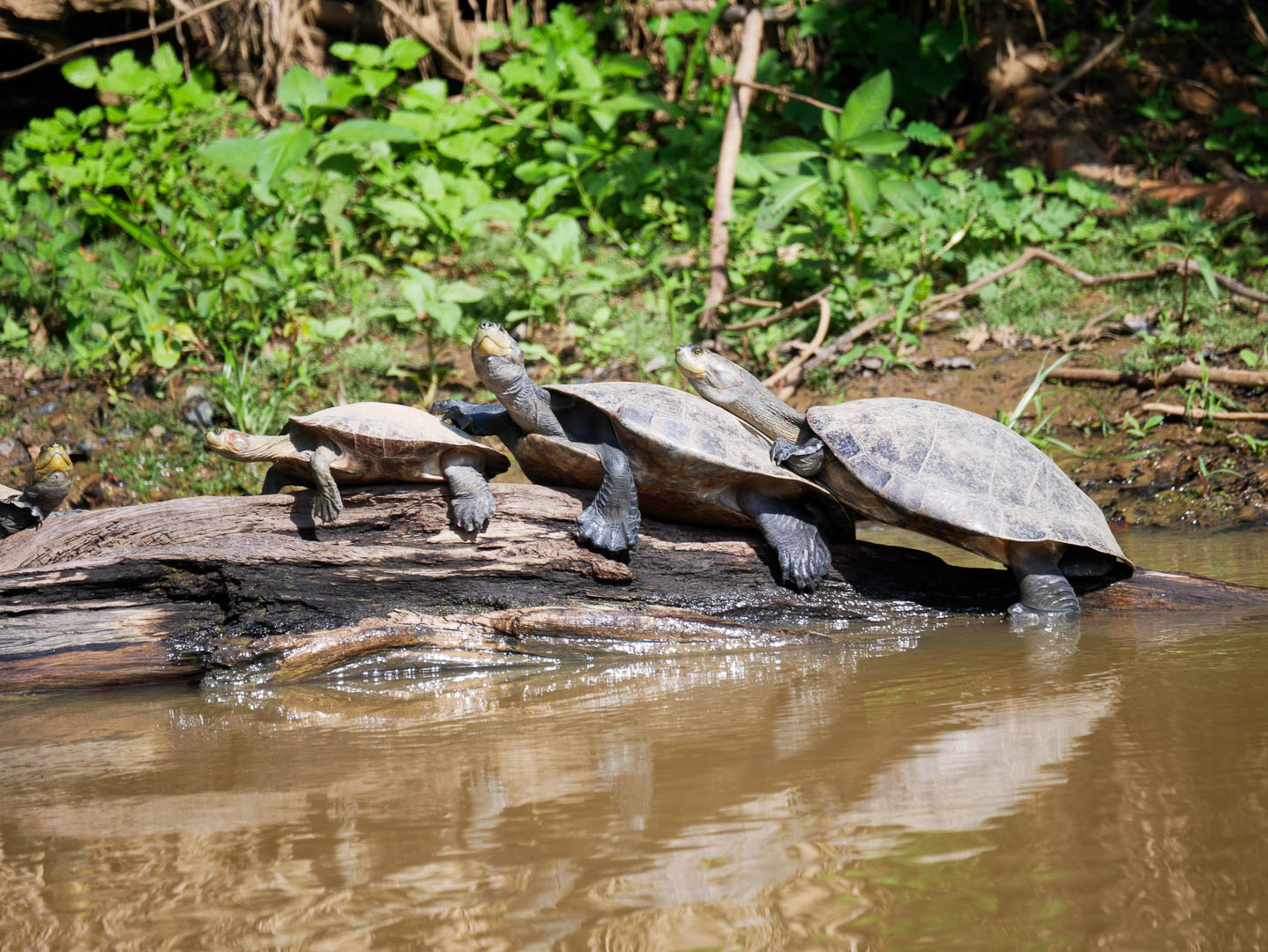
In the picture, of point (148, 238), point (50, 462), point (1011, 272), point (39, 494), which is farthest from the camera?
point (1011, 272)

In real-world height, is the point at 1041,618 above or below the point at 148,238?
below

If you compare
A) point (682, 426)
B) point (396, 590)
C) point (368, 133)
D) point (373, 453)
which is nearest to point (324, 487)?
point (373, 453)

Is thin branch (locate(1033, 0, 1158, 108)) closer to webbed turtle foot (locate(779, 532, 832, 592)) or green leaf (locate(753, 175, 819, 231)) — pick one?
green leaf (locate(753, 175, 819, 231))

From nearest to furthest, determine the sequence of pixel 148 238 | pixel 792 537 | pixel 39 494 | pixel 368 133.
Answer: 1. pixel 792 537
2. pixel 39 494
3. pixel 148 238
4. pixel 368 133

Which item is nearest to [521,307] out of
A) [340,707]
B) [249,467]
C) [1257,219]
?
[249,467]

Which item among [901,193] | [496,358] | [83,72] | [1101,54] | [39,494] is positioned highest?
[83,72]

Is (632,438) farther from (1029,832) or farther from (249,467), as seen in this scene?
(249,467)

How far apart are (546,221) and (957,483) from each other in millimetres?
6083

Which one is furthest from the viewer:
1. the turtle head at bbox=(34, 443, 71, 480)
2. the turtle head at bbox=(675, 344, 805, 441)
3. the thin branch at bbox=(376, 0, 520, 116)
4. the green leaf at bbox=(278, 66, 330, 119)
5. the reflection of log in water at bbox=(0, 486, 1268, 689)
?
the thin branch at bbox=(376, 0, 520, 116)

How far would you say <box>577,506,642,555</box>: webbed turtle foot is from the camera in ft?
11.3

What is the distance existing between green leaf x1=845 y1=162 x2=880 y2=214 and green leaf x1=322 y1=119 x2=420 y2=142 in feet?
11.1

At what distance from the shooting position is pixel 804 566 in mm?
3523

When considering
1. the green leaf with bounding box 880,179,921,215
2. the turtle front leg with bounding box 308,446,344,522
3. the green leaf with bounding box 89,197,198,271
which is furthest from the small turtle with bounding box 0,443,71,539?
the green leaf with bounding box 880,179,921,215

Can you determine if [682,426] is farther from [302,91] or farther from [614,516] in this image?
[302,91]
